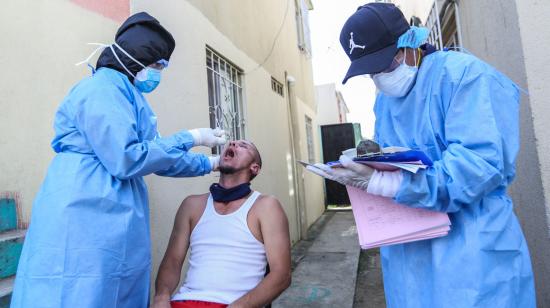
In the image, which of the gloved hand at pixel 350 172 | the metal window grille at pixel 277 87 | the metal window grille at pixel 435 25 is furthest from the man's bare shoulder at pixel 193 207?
the metal window grille at pixel 277 87

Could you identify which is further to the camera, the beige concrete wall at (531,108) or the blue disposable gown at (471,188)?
the beige concrete wall at (531,108)

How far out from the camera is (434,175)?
1.02 meters

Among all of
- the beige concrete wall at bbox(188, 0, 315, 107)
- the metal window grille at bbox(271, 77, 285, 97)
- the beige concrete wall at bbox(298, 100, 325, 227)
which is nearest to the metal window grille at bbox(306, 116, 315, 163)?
the beige concrete wall at bbox(298, 100, 325, 227)

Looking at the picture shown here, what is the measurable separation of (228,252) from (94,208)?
64 centimetres

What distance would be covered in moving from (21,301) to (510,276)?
5.32 feet

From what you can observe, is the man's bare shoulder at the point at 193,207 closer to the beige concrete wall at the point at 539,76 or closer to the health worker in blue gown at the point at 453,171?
the health worker in blue gown at the point at 453,171

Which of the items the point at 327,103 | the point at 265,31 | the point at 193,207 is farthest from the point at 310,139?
the point at 193,207

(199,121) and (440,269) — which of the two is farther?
(199,121)

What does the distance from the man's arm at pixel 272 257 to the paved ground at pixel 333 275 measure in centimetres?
173

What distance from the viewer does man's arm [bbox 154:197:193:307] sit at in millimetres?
1677

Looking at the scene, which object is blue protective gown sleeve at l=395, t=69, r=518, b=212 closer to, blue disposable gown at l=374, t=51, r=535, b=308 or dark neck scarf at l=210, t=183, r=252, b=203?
blue disposable gown at l=374, t=51, r=535, b=308

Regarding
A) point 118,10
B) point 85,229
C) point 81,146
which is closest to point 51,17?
point 118,10

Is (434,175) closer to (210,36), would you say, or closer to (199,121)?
(199,121)

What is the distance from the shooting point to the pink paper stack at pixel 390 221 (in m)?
1.12
